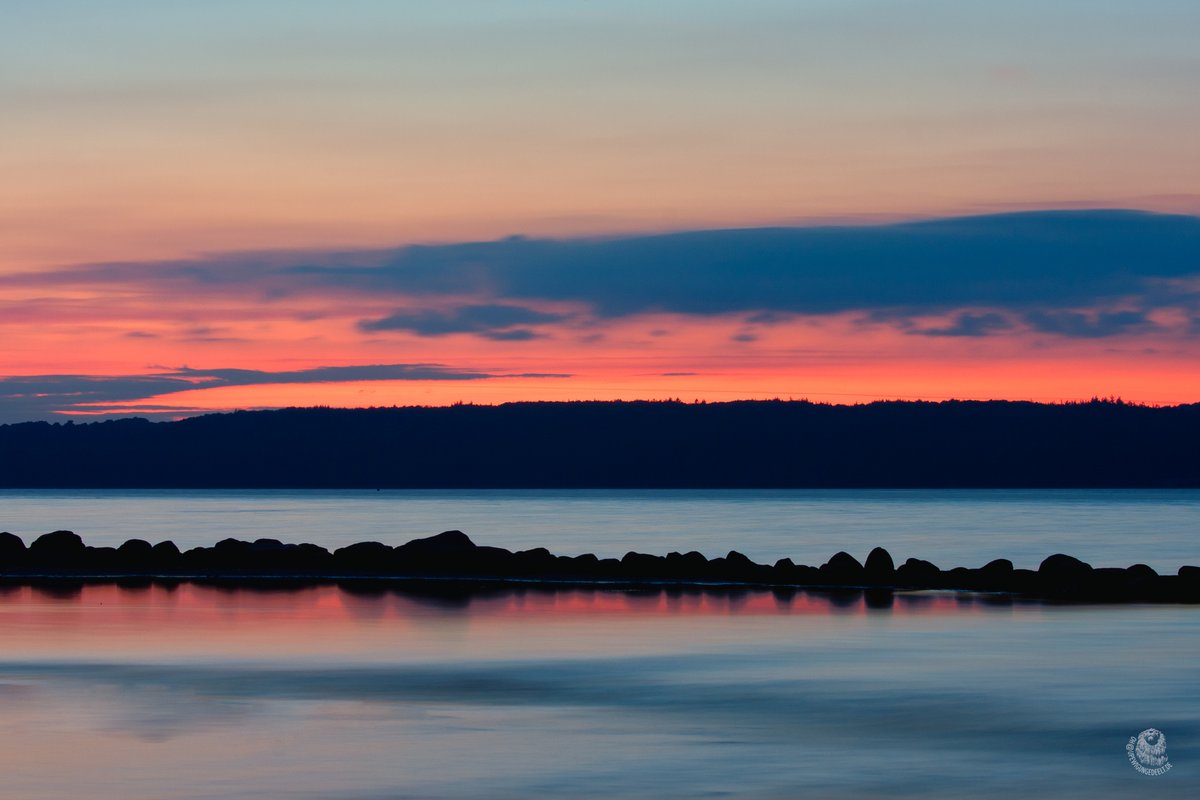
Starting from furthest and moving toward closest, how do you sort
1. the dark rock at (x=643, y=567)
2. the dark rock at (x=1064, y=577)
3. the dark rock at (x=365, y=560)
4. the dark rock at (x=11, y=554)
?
the dark rock at (x=11, y=554), the dark rock at (x=365, y=560), the dark rock at (x=643, y=567), the dark rock at (x=1064, y=577)

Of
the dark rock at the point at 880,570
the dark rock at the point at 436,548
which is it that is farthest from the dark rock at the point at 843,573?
the dark rock at the point at 436,548

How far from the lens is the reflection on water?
43.5 feet

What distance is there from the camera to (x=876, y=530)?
79812 millimetres

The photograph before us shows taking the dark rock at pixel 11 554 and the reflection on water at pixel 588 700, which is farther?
the dark rock at pixel 11 554

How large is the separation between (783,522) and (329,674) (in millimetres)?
72598

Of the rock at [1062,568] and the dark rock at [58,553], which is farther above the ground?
the dark rock at [58,553]

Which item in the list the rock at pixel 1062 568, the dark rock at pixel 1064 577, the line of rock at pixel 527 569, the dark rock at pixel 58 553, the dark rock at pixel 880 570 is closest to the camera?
the dark rock at pixel 1064 577

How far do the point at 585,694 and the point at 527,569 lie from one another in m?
17.0

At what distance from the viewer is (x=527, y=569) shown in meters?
35.0

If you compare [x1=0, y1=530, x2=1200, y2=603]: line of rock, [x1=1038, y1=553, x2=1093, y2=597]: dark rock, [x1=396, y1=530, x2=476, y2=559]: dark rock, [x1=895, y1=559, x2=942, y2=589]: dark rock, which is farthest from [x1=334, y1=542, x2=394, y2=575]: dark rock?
[x1=1038, y1=553, x2=1093, y2=597]: dark rock

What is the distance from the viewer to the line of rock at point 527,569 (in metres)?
32.5

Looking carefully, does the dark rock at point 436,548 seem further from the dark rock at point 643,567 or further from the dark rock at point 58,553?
the dark rock at point 58,553

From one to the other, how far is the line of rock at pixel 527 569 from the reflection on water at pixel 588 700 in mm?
3945

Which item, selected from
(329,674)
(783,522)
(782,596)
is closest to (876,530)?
(783,522)
